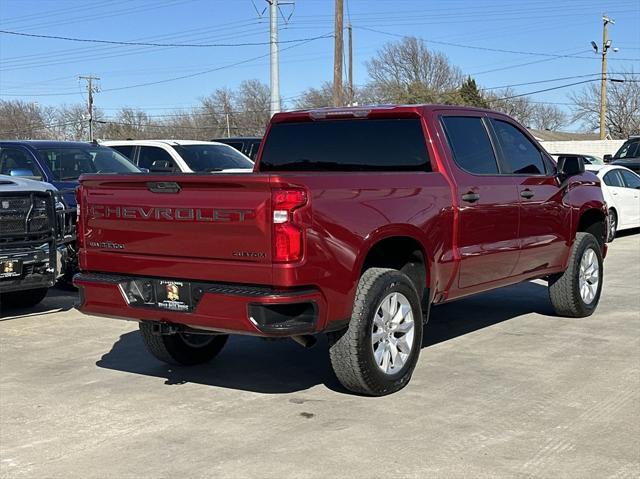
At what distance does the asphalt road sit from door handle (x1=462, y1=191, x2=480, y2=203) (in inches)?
51.4

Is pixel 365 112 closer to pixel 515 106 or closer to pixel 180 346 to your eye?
pixel 180 346

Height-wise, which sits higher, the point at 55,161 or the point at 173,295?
the point at 55,161

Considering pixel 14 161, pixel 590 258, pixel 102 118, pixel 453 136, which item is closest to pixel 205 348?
pixel 453 136

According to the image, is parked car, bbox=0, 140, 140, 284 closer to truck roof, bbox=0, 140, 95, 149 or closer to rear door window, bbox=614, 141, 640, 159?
truck roof, bbox=0, 140, 95, 149

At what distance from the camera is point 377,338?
5.69m

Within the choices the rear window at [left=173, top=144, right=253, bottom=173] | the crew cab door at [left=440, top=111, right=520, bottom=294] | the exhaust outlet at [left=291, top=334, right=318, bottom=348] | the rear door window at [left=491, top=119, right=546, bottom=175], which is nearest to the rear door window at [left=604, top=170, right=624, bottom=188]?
the rear window at [left=173, top=144, right=253, bottom=173]

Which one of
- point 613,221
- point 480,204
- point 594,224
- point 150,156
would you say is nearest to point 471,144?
point 480,204

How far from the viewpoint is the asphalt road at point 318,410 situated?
14.9 ft

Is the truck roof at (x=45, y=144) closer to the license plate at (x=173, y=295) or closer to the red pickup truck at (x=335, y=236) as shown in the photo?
the red pickup truck at (x=335, y=236)

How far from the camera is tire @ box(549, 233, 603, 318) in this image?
27.2 feet

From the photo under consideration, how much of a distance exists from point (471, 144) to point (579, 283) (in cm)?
228

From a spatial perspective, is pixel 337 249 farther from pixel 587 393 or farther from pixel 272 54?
pixel 272 54

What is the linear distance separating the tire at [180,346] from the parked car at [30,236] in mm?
2087

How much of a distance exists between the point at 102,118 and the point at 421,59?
3516 centimetres
